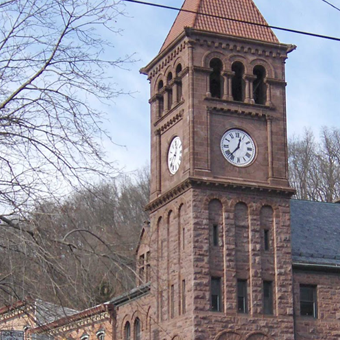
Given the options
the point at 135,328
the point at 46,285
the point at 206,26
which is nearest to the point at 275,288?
the point at 135,328

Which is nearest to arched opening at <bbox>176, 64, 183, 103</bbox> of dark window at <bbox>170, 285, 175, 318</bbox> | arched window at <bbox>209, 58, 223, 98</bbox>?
arched window at <bbox>209, 58, 223, 98</bbox>

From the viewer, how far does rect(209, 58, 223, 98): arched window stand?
1544 inches

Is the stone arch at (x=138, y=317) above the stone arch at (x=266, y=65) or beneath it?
beneath

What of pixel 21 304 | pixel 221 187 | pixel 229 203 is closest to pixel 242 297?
pixel 229 203

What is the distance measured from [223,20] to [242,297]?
39.2 feet

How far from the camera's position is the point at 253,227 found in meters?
37.1

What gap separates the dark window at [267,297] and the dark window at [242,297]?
836 mm

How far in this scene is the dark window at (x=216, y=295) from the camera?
35.8 meters

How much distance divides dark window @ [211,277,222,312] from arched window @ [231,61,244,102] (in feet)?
27.3

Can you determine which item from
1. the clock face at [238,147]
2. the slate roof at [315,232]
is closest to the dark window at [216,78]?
Answer: the clock face at [238,147]

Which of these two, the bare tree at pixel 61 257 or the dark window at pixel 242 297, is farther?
the dark window at pixel 242 297

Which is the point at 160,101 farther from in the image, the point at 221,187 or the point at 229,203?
the point at 229,203

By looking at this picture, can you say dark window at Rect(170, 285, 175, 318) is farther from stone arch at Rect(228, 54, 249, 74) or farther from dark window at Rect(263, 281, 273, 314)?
stone arch at Rect(228, 54, 249, 74)

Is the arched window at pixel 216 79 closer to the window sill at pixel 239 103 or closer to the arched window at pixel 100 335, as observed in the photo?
the window sill at pixel 239 103
